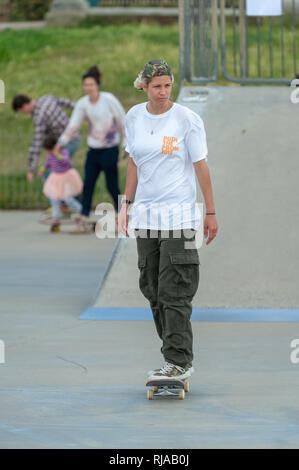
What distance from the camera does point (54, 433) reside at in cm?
568

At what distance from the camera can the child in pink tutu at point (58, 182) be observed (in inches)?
591

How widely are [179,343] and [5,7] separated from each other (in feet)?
122

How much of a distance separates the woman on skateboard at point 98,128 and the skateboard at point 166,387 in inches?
308

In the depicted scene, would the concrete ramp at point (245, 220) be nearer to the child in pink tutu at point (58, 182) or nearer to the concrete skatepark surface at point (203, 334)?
the concrete skatepark surface at point (203, 334)

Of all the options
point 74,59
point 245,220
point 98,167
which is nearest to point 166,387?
point 245,220


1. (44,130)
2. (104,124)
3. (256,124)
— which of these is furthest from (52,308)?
(44,130)

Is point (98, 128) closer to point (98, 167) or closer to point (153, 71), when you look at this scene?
point (98, 167)

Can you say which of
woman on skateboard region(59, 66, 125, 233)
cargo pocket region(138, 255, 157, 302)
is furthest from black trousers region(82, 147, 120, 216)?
cargo pocket region(138, 255, 157, 302)

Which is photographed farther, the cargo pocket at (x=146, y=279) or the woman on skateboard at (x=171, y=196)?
the cargo pocket at (x=146, y=279)

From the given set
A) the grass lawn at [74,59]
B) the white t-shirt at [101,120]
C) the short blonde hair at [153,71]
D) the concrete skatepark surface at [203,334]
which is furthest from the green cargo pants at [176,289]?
the grass lawn at [74,59]

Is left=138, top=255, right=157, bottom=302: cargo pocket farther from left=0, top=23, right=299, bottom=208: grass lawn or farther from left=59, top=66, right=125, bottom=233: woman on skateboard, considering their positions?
left=0, top=23, right=299, bottom=208: grass lawn

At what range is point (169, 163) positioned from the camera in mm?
6449

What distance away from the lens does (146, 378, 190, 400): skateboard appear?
21.0ft

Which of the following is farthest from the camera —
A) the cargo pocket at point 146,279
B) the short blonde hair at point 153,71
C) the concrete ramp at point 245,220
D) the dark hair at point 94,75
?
the dark hair at point 94,75
